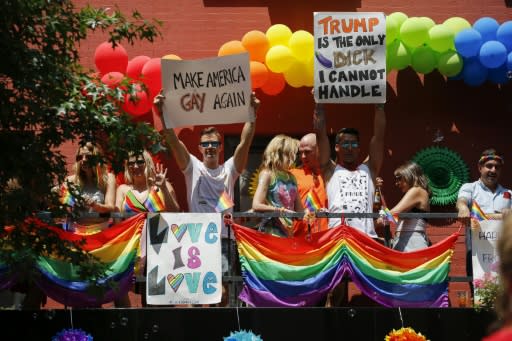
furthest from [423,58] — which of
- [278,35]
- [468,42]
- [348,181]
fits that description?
[348,181]

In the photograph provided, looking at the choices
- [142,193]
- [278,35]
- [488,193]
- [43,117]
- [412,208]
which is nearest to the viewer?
[43,117]

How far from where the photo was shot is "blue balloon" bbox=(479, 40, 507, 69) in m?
11.2

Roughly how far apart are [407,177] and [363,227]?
0.78 meters

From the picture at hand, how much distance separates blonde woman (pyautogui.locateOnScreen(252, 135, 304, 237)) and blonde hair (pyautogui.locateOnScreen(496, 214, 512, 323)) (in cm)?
683

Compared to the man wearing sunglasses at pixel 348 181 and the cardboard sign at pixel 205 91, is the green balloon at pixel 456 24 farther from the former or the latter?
the cardboard sign at pixel 205 91

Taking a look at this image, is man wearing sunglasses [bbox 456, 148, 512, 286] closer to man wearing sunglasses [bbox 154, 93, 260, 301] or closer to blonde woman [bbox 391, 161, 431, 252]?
blonde woman [bbox 391, 161, 431, 252]

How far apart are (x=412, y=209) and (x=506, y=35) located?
2.77m

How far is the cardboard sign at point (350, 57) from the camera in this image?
10109mm

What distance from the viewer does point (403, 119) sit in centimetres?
1248

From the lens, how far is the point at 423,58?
11430mm

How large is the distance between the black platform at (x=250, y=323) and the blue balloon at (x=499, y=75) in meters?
3.30

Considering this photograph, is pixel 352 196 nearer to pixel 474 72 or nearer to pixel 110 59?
pixel 474 72

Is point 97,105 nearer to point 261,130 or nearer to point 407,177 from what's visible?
point 407,177

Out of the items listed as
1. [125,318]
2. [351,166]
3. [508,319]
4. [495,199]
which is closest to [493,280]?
[495,199]
